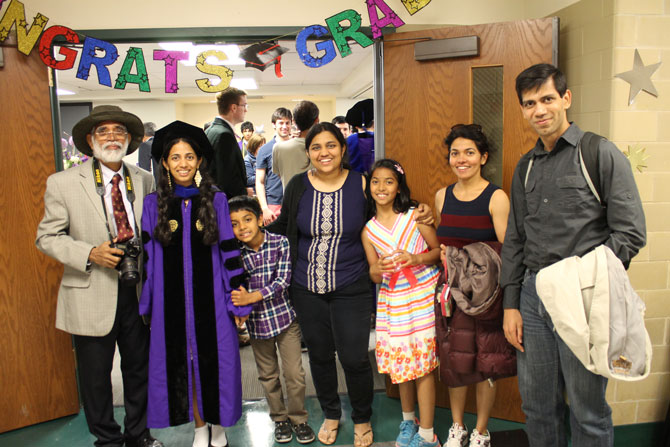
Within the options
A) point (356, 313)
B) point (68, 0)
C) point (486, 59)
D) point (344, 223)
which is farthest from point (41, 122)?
point (486, 59)

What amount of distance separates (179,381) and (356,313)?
0.90 meters

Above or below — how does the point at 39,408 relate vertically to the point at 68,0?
below

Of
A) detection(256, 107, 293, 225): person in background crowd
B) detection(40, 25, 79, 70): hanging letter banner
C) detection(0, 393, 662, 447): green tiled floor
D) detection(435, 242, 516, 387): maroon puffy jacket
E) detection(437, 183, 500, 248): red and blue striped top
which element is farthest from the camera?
detection(256, 107, 293, 225): person in background crowd

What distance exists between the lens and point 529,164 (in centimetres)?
199

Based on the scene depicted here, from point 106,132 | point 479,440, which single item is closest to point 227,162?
point 106,132

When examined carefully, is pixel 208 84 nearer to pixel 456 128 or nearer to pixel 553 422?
pixel 456 128

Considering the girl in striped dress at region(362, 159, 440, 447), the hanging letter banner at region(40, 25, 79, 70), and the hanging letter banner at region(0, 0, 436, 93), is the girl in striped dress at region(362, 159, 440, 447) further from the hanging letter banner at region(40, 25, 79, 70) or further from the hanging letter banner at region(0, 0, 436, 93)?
the hanging letter banner at region(40, 25, 79, 70)

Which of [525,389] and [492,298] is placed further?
[492,298]

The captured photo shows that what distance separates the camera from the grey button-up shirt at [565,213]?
1688mm

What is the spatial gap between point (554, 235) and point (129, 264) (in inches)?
69.5

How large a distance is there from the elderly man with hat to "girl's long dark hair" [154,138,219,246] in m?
0.15

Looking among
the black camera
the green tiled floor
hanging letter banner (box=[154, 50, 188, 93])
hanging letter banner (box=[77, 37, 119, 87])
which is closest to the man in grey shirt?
the green tiled floor

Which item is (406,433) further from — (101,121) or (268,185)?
(268,185)

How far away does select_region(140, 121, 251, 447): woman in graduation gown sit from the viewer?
240 cm
